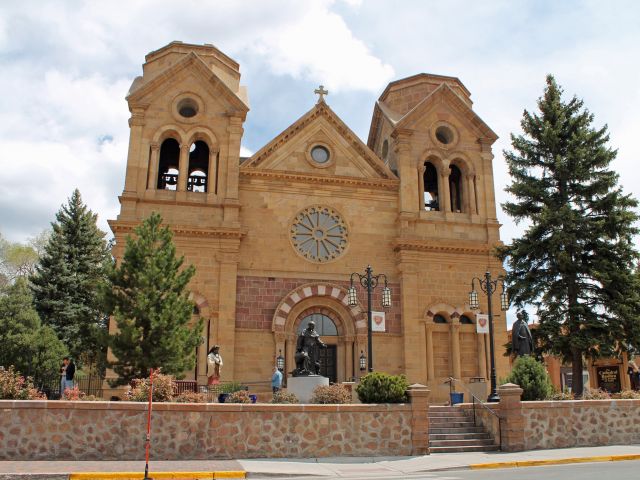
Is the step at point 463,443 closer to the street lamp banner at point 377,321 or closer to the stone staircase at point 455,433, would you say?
the stone staircase at point 455,433

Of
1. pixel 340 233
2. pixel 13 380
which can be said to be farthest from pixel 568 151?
pixel 13 380

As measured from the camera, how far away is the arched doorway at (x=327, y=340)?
29.4m

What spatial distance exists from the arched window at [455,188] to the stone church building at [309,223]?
641mm

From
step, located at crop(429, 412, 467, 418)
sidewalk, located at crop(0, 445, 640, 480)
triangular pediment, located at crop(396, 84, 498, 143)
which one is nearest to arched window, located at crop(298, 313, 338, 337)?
step, located at crop(429, 412, 467, 418)

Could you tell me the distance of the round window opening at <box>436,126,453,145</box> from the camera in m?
34.3

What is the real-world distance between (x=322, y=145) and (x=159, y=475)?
72.0 feet

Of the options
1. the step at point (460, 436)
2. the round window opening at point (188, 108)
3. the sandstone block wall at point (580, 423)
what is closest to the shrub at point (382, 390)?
the step at point (460, 436)

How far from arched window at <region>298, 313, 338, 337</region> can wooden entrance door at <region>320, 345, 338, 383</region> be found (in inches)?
26.4

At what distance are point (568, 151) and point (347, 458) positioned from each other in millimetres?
17950

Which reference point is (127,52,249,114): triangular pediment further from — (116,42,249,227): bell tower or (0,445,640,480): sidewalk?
(0,445,640,480): sidewalk

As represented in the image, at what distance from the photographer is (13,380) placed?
1619 cm

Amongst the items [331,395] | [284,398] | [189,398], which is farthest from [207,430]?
[331,395]

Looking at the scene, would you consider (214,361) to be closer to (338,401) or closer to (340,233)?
(338,401)

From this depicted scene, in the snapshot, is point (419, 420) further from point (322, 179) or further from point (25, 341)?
point (25, 341)
